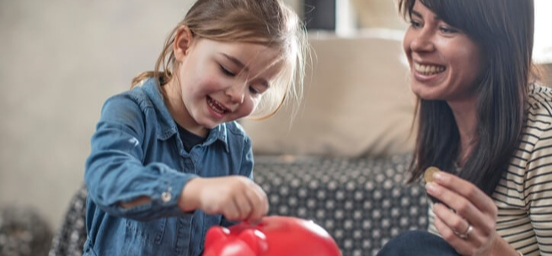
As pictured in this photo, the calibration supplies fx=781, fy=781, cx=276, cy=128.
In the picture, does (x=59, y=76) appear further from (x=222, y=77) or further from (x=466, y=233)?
(x=466, y=233)

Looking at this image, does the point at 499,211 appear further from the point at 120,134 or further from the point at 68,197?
the point at 68,197

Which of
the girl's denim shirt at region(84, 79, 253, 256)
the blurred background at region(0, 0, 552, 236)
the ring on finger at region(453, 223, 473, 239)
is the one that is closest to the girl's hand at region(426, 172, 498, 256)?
the ring on finger at region(453, 223, 473, 239)

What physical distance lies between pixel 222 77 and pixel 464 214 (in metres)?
0.42

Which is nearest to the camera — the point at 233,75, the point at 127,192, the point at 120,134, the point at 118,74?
the point at 127,192

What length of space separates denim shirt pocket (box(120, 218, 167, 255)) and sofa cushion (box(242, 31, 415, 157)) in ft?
4.07

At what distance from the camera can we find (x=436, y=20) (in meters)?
1.37

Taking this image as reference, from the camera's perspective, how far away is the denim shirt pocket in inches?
47.4

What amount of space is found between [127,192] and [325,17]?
2.16 meters

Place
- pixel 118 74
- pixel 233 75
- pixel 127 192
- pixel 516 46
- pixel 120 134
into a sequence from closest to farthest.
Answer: pixel 127 192, pixel 120 134, pixel 233 75, pixel 516 46, pixel 118 74

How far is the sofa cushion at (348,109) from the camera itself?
7.82 feet

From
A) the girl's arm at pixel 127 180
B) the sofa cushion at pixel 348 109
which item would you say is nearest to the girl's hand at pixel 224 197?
the girl's arm at pixel 127 180

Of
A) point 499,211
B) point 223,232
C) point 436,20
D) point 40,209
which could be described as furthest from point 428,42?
point 40,209

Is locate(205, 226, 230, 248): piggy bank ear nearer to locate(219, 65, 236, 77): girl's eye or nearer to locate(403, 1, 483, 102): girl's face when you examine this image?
locate(219, 65, 236, 77): girl's eye

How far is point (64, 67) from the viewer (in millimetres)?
2994
